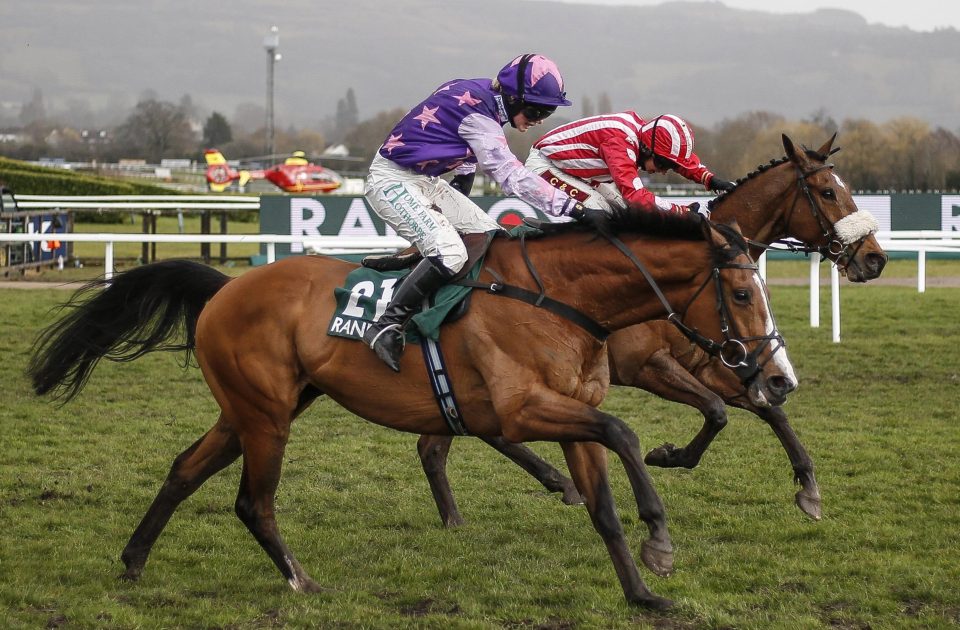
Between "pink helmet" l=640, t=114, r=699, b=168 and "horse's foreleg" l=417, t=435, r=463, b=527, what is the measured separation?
179 centimetres

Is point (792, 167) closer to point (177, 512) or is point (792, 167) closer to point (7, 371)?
point (177, 512)

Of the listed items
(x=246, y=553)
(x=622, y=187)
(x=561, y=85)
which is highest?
(x=561, y=85)

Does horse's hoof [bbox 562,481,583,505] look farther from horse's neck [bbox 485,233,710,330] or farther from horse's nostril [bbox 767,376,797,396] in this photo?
horse's nostril [bbox 767,376,797,396]

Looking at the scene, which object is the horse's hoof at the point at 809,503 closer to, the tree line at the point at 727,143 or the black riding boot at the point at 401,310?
the tree line at the point at 727,143

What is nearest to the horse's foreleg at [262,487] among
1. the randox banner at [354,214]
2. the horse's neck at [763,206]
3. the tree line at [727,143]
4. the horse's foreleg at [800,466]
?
the horse's foreleg at [800,466]

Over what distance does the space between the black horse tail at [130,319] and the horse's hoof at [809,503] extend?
9.44 feet

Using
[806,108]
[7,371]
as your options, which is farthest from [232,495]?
[806,108]

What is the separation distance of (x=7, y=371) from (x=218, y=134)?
84.8 metres

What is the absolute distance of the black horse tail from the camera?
5434 millimetres

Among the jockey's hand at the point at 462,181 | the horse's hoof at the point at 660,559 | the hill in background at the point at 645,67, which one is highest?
the hill in background at the point at 645,67

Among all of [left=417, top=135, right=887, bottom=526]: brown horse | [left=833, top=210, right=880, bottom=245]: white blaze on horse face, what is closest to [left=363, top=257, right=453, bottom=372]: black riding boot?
[left=417, top=135, right=887, bottom=526]: brown horse

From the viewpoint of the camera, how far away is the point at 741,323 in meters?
4.20

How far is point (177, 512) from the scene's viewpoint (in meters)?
5.79

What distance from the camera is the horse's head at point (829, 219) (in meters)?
5.94
